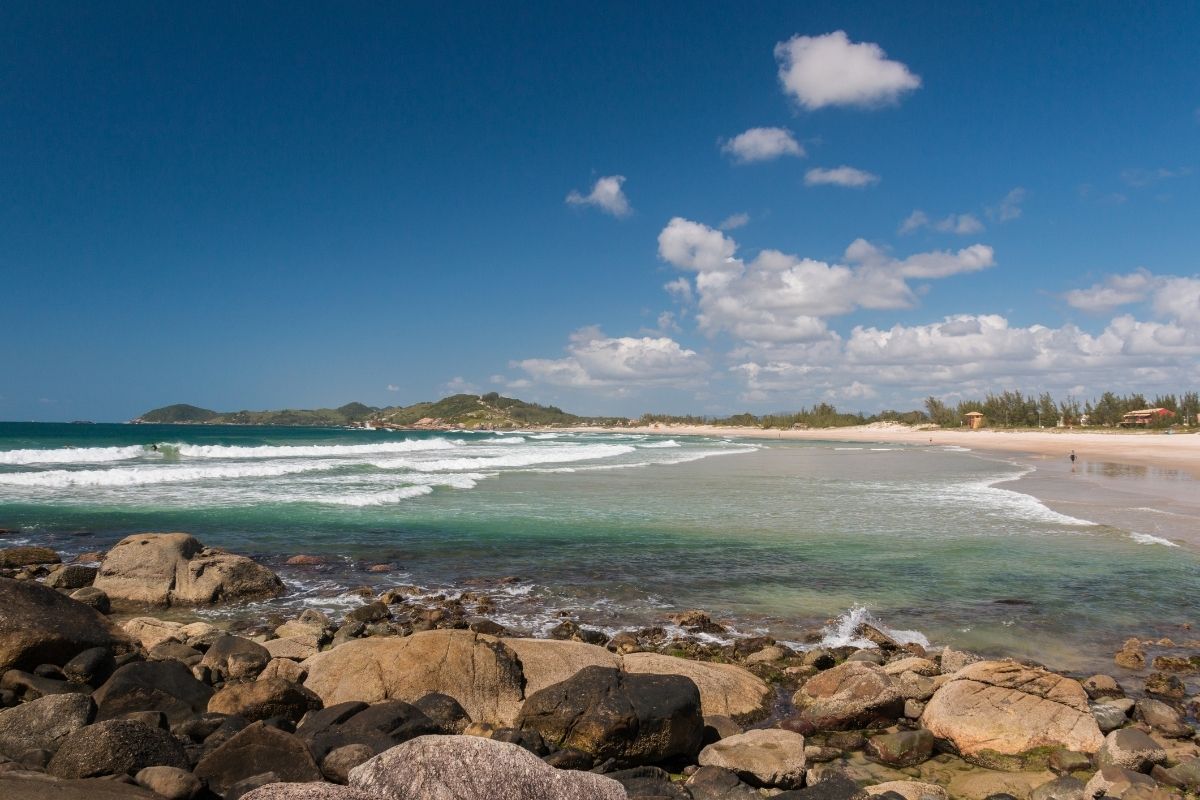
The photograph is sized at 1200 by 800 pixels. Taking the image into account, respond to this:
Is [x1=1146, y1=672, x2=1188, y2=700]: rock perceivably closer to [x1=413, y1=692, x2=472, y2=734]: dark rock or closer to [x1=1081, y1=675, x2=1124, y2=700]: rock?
[x1=1081, y1=675, x2=1124, y2=700]: rock

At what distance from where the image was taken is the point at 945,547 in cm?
1661

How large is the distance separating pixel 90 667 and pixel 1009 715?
32.5 feet

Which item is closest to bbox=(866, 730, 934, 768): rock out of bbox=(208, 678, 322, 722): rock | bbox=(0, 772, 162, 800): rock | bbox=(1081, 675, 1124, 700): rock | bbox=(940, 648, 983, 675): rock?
bbox=(940, 648, 983, 675): rock

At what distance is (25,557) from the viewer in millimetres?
14422

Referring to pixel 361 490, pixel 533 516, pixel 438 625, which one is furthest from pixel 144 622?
pixel 361 490

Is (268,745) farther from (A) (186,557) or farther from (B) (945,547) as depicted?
(B) (945,547)

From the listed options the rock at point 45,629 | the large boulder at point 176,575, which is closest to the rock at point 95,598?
the large boulder at point 176,575

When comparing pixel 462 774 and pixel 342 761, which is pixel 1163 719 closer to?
pixel 462 774

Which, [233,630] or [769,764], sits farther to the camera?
[233,630]

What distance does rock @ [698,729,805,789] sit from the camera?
5.82m

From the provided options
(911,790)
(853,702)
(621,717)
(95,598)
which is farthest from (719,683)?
(95,598)

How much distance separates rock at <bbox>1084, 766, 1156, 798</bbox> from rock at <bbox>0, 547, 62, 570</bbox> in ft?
59.3

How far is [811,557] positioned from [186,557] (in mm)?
12790

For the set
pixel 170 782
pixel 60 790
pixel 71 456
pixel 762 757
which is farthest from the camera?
pixel 71 456
